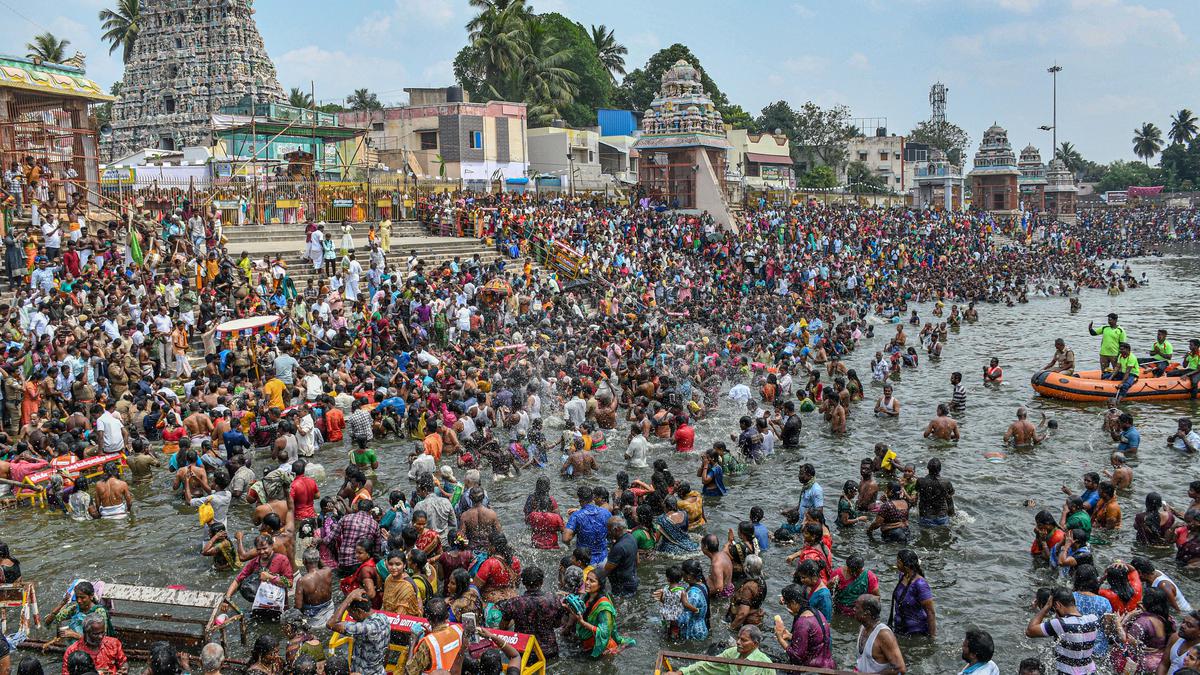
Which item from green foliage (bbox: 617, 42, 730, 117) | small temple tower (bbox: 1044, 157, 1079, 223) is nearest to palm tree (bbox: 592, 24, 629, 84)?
green foliage (bbox: 617, 42, 730, 117)

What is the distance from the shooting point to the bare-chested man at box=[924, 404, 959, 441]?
16.9m

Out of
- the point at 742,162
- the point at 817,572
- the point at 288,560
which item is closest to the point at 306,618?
the point at 288,560

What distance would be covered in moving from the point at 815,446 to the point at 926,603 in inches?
319

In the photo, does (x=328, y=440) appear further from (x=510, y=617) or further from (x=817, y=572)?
(x=817, y=572)

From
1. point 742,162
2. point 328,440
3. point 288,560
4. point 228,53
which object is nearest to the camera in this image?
point 288,560

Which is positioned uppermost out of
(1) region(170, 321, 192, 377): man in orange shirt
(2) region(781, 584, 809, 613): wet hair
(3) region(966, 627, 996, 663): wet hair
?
(1) region(170, 321, 192, 377): man in orange shirt

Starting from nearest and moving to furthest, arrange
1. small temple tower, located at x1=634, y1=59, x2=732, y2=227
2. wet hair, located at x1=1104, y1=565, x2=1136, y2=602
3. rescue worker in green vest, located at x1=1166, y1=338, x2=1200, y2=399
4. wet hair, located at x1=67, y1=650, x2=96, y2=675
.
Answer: wet hair, located at x1=67, y1=650, x2=96, y2=675
wet hair, located at x1=1104, y1=565, x2=1136, y2=602
rescue worker in green vest, located at x1=1166, y1=338, x2=1200, y2=399
small temple tower, located at x1=634, y1=59, x2=732, y2=227

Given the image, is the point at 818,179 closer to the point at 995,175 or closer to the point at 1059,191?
the point at 995,175

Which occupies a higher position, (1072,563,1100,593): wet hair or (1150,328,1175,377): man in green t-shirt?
(1150,328,1175,377): man in green t-shirt

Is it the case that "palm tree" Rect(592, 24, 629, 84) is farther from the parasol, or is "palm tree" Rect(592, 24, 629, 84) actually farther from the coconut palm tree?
the parasol

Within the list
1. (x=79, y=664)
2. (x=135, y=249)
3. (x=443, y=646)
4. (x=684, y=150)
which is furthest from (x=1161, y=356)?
(x=684, y=150)

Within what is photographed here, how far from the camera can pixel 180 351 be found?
1806cm

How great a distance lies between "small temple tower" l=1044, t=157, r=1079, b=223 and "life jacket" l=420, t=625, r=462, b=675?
83302mm

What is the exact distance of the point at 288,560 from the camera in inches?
386
